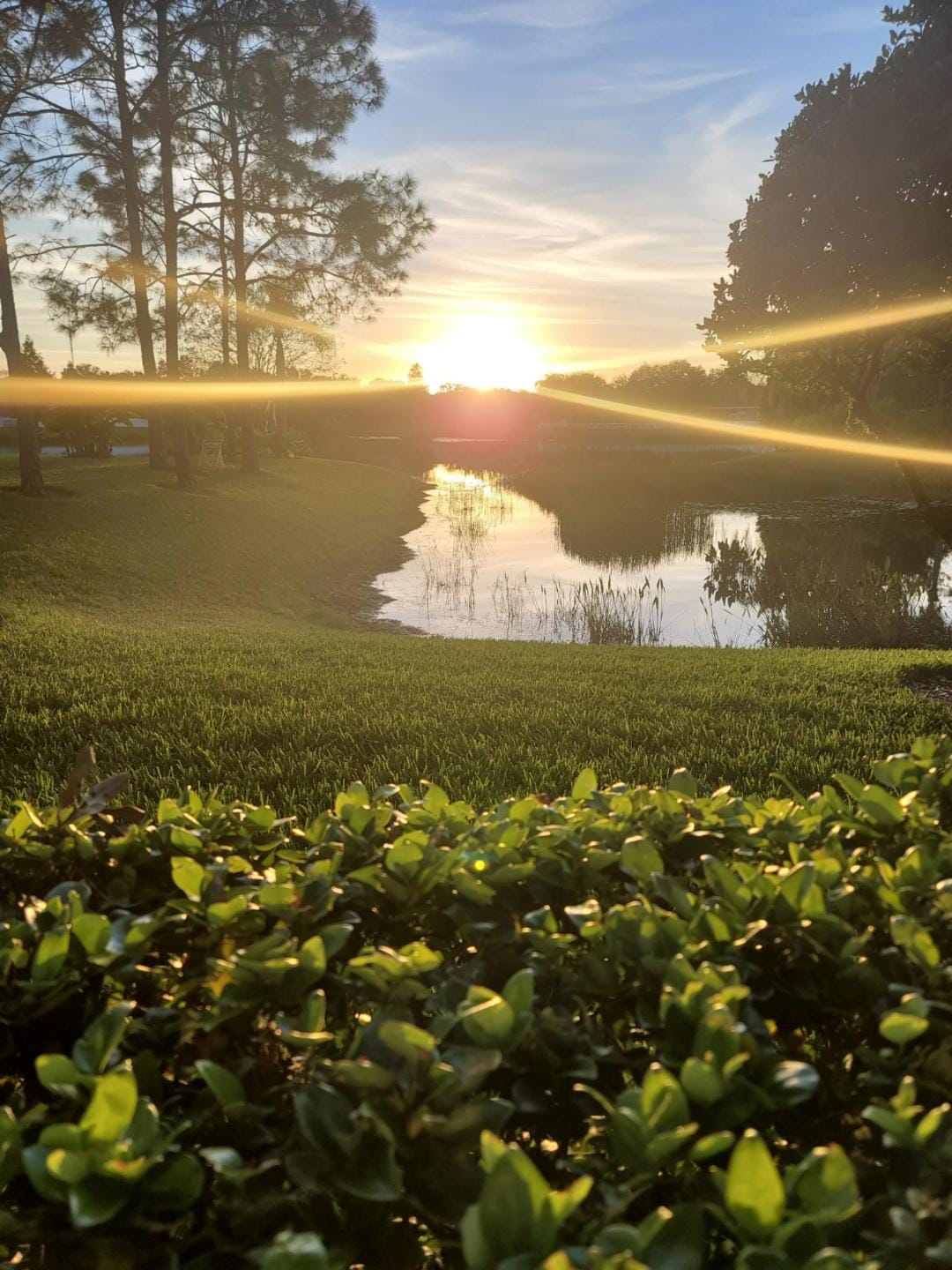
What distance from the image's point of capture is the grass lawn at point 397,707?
5285 mm

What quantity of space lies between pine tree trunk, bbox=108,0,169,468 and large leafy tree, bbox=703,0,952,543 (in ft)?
47.9

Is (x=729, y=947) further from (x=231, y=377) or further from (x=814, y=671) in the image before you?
(x=231, y=377)

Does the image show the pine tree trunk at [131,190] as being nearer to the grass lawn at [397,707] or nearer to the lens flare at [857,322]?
the grass lawn at [397,707]

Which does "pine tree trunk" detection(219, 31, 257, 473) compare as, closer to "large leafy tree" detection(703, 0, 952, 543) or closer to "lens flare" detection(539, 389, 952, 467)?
"large leafy tree" detection(703, 0, 952, 543)

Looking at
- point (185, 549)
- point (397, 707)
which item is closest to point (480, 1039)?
point (397, 707)

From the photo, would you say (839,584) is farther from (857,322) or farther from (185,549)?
(185,549)

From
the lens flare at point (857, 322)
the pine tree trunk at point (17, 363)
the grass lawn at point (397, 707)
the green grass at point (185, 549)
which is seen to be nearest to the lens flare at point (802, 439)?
the lens flare at point (857, 322)

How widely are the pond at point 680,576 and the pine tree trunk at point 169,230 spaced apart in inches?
268

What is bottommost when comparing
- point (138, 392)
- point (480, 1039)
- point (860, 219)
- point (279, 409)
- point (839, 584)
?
point (839, 584)

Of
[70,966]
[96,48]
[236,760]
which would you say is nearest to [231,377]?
[96,48]

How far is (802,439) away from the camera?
4166 centimetres

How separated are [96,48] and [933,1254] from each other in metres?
24.7

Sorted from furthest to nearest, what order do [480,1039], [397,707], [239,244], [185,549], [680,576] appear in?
[239,244] < [680,576] < [185,549] < [397,707] < [480,1039]

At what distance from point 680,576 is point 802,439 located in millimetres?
27257
